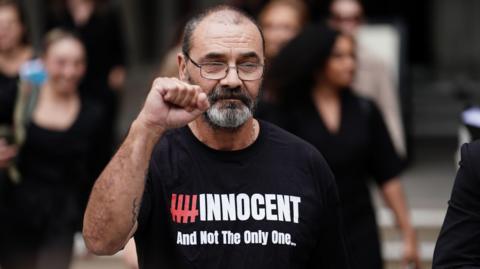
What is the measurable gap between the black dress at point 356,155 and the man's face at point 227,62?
84.7 inches

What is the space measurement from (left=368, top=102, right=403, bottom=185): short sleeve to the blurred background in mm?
5018

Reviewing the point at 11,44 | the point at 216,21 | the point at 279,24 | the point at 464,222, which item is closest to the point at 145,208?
the point at 216,21

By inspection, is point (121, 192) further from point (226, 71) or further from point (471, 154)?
point (471, 154)

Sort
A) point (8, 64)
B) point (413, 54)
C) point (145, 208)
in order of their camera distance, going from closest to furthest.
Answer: point (145, 208) < point (8, 64) < point (413, 54)

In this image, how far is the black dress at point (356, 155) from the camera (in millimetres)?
6211

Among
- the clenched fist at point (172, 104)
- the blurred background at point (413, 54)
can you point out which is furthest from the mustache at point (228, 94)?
the blurred background at point (413, 54)

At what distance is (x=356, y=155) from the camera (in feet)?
20.6

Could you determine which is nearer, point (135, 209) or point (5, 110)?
point (135, 209)

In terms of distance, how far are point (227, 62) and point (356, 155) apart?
7.67ft

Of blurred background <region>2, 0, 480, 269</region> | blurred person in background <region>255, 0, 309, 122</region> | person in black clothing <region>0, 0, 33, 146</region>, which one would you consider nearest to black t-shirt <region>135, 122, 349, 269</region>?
person in black clothing <region>0, 0, 33, 146</region>

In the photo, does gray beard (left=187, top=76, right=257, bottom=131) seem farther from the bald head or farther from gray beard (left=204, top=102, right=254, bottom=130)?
the bald head

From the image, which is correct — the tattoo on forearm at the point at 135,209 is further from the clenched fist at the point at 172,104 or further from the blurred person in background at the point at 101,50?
the blurred person in background at the point at 101,50

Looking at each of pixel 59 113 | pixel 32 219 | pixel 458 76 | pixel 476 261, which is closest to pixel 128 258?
pixel 476 261

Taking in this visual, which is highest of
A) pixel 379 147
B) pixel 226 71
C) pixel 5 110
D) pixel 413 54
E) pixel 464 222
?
pixel 413 54
